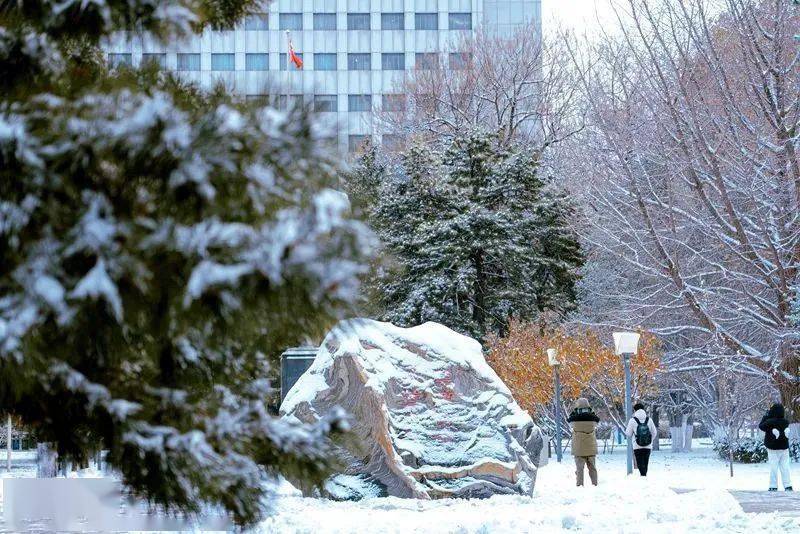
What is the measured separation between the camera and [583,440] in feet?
57.6

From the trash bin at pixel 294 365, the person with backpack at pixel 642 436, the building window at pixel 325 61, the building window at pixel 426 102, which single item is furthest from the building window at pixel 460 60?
the building window at pixel 325 61

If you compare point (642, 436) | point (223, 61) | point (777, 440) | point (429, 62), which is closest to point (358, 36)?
point (223, 61)

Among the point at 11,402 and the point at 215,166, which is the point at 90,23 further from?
the point at 11,402

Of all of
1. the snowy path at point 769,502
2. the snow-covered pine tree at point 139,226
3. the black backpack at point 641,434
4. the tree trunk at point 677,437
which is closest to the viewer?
the snow-covered pine tree at point 139,226

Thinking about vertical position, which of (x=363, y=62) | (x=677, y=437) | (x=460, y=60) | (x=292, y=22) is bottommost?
(x=677, y=437)

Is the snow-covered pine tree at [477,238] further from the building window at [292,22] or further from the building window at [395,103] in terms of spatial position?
the building window at [292,22]

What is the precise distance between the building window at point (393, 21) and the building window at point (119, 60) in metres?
68.8

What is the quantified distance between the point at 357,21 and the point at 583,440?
188 feet

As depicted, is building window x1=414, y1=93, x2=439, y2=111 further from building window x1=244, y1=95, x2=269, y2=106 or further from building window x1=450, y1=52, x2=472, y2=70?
building window x1=244, y1=95, x2=269, y2=106

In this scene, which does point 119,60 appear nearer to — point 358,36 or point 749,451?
point 749,451

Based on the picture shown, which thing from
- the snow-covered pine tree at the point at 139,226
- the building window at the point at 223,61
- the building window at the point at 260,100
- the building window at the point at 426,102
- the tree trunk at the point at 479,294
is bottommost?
the snow-covered pine tree at the point at 139,226

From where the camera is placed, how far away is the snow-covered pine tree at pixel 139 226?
296 centimetres

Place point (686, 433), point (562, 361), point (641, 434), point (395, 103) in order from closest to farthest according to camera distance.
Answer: point (641, 434) → point (562, 361) → point (686, 433) → point (395, 103)

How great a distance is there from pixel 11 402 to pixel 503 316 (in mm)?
28436
